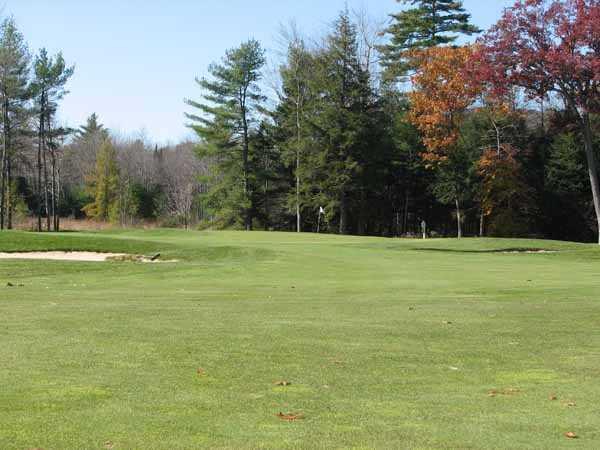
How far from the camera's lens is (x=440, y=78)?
51.3 metres

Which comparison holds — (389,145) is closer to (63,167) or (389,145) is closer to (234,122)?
(234,122)

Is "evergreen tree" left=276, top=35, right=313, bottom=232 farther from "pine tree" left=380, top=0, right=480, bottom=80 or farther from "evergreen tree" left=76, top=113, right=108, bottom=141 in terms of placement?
A: "evergreen tree" left=76, top=113, right=108, bottom=141

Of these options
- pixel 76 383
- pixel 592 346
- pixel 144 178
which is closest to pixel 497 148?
pixel 144 178

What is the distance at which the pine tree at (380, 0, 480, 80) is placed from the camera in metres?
60.8

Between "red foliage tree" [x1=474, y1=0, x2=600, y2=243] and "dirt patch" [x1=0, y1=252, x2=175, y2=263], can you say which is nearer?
"dirt patch" [x1=0, y1=252, x2=175, y2=263]

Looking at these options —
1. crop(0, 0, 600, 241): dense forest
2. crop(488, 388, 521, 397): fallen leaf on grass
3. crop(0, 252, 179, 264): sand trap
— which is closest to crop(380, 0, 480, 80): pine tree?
crop(0, 0, 600, 241): dense forest

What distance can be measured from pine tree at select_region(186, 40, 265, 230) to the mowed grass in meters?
41.7

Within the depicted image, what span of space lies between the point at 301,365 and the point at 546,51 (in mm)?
30397

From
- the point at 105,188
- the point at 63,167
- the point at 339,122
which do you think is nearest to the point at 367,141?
the point at 339,122

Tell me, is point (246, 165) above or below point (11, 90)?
below

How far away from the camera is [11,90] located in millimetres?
51656

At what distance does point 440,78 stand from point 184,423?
4879 cm

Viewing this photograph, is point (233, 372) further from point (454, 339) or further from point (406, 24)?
point (406, 24)

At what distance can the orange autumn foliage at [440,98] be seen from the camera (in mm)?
50969
